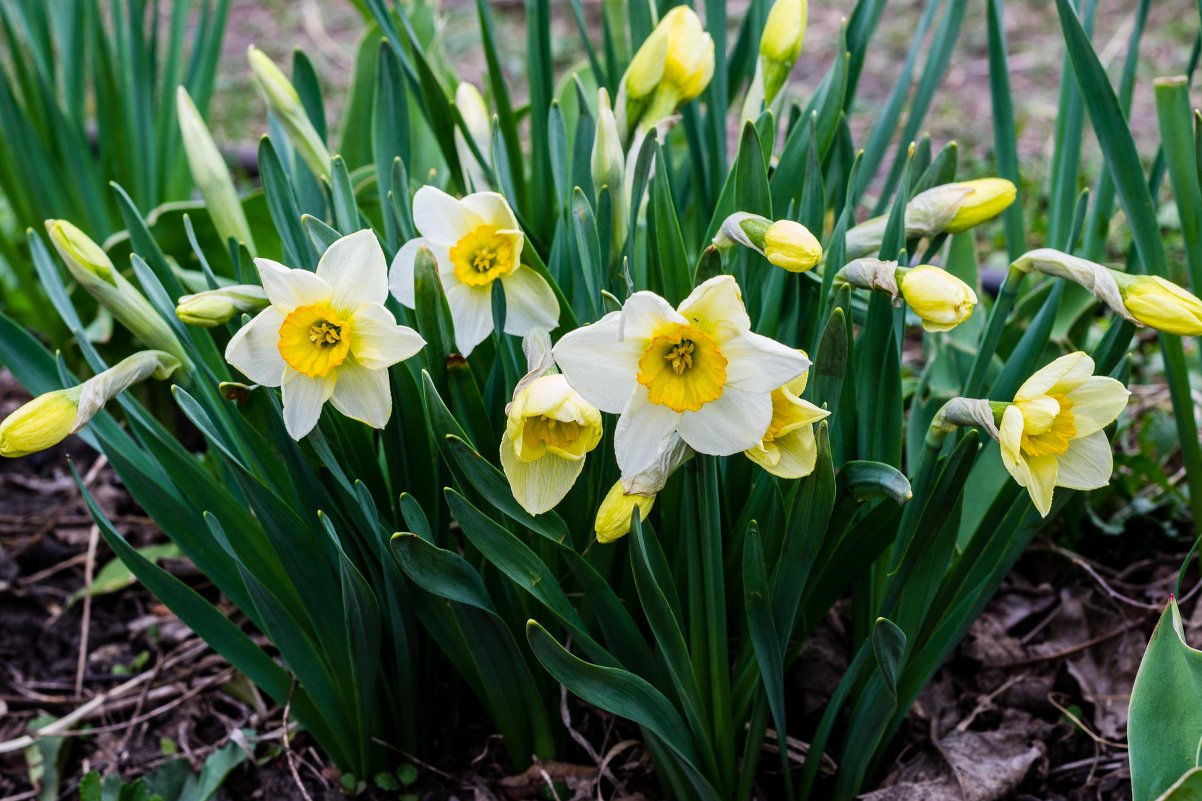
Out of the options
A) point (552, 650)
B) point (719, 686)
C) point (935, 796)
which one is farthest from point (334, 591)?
point (935, 796)

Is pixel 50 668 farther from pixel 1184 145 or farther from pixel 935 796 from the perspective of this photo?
pixel 1184 145

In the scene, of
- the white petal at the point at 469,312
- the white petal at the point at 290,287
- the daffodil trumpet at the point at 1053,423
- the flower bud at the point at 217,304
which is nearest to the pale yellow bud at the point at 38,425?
the flower bud at the point at 217,304

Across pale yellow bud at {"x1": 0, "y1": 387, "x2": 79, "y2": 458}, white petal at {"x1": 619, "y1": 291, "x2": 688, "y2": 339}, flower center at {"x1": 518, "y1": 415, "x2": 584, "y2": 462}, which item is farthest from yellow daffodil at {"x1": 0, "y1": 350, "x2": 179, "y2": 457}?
white petal at {"x1": 619, "y1": 291, "x2": 688, "y2": 339}

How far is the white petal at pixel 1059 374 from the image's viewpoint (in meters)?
0.91

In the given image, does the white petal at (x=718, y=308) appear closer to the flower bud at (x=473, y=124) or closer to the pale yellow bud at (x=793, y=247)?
the pale yellow bud at (x=793, y=247)

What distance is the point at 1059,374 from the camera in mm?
914

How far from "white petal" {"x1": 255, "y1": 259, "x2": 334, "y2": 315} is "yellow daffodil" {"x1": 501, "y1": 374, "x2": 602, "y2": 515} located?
0.22 metres

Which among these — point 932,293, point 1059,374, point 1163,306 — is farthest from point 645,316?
point 1163,306

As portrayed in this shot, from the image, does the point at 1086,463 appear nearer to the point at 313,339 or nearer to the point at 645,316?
the point at 645,316

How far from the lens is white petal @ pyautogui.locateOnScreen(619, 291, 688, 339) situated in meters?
0.81

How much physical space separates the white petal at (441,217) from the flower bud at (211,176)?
0.43m

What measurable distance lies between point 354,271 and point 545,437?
0.24 metres

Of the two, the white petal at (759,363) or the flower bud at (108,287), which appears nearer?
the white petal at (759,363)

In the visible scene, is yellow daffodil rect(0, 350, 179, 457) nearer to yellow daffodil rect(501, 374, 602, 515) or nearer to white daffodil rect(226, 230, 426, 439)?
white daffodil rect(226, 230, 426, 439)
